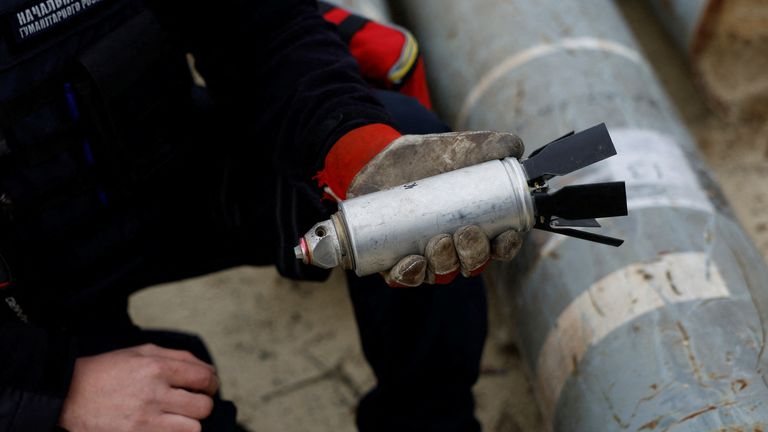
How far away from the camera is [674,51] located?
2.40m

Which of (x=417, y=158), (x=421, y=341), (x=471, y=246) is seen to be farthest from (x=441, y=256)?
(x=421, y=341)

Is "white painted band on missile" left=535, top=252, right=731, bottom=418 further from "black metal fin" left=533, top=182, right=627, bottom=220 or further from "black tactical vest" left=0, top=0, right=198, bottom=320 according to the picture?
"black tactical vest" left=0, top=0, right=198, bottom=320

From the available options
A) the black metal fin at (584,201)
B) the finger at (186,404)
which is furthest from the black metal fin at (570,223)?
the finger at (186,404)

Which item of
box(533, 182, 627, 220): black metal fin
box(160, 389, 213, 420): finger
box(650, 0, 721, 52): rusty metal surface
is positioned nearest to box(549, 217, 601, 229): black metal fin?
box(533, 182, 627, 220): black metal fin

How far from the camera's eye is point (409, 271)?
92 centimetres

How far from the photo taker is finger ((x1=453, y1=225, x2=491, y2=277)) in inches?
35.7

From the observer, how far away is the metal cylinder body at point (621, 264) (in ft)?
3.68

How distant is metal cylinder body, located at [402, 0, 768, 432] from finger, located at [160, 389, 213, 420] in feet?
1.85

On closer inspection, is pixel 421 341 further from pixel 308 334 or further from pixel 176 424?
pixel 308 334

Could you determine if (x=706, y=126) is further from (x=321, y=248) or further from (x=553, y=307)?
(x=321, y=248)

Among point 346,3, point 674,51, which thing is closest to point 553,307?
point 346,3

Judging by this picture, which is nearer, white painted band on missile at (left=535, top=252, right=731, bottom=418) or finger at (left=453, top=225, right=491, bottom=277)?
finger at (left=453, top=225, right=491, bottom=277)

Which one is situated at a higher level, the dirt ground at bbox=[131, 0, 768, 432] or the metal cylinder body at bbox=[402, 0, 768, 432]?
the metal cylinder body at bbox=[402, 0, 768, 432]

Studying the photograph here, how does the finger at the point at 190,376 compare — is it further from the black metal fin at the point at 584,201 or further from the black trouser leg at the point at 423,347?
the black metal fin at the point at 584,201
